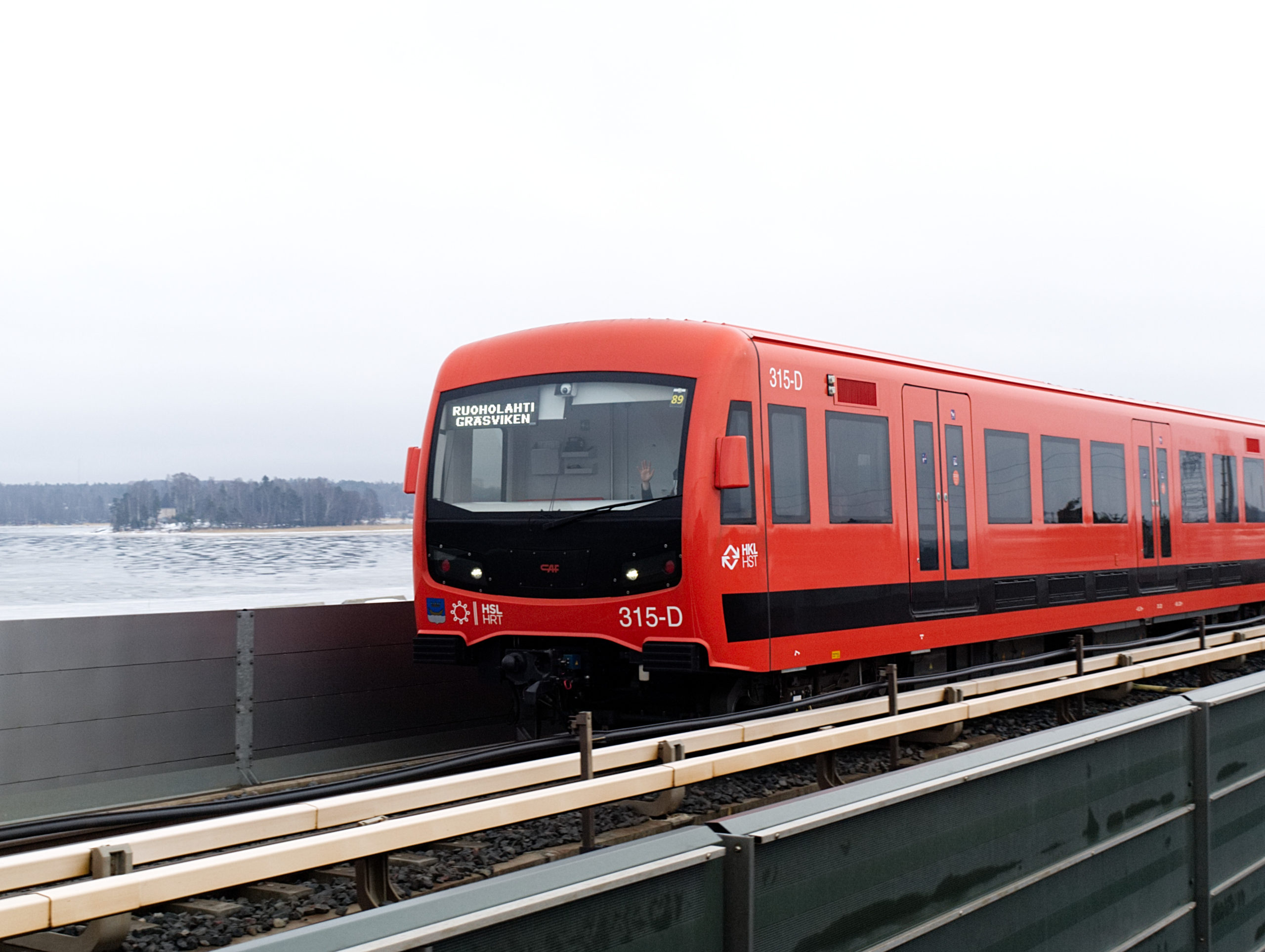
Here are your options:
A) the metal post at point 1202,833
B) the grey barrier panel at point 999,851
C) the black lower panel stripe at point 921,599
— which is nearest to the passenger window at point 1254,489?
the black lower panel stripe at point 921,599

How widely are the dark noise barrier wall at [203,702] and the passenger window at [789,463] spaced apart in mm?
3034

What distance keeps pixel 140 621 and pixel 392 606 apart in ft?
7.90

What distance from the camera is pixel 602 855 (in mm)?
2369

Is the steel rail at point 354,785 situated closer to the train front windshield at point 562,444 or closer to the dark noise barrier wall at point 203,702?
the dark noise barrier wall at point 203,702

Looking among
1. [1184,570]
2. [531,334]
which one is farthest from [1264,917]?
[1184,570]

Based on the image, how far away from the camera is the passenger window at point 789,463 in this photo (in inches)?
383

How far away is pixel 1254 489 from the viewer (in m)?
18.9

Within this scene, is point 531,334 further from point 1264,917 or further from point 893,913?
point 893,913

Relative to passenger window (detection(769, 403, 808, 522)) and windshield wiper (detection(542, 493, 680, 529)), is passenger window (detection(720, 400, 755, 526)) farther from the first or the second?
windshield wiper (detection(542, 493, 680, 529))

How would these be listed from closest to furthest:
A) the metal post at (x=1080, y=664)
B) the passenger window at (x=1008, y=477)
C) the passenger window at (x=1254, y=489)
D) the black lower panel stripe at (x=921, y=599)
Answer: the black lower panel stripe at (x=921, y=599)
the metal post at (x=1080, y=664)
the passenger window at (x=1008, y=477)
the passenger window at (x=1254, y=489)

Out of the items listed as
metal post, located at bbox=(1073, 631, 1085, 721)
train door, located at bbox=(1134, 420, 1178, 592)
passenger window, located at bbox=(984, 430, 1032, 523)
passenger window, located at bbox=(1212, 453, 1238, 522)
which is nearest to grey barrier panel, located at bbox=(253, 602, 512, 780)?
metal post, located at bbox=(1073, 631, 1085, 721)

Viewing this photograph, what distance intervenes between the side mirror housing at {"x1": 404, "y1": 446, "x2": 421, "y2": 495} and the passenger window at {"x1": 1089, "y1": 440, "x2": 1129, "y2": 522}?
772cm

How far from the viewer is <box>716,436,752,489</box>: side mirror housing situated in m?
9.14

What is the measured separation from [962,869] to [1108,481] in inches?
492
